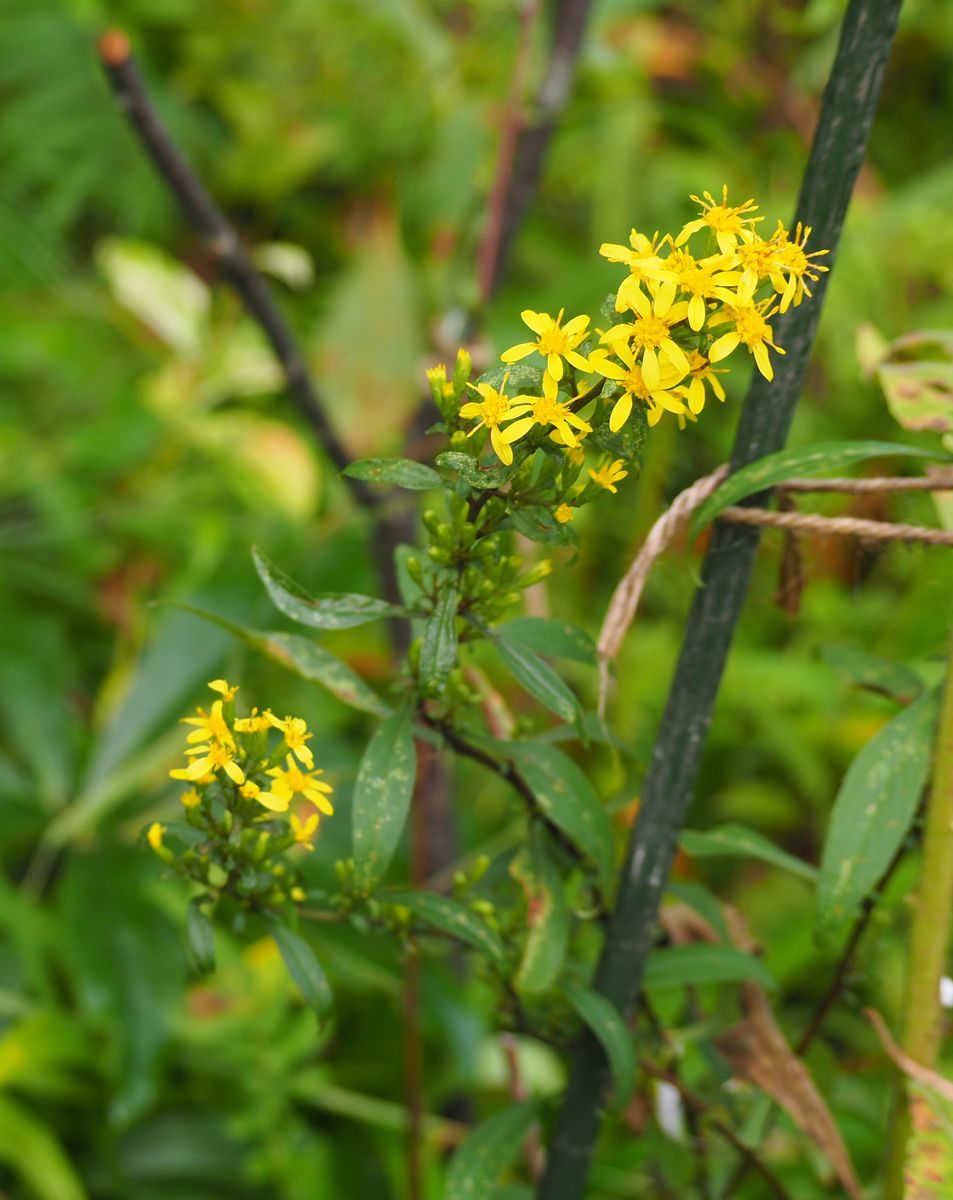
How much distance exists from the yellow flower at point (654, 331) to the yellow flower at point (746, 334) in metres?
0.01

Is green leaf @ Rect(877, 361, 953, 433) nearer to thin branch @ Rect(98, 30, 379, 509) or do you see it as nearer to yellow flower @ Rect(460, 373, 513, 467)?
yellow flower @ Rect(460, 373, 513, 467)

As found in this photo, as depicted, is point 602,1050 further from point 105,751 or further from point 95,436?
point 95,436

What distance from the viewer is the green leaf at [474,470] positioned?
1.35ft

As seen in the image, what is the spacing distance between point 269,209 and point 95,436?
0.55 metres

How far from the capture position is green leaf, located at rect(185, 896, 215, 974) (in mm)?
480

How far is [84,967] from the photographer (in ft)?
3.54

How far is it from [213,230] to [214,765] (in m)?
0.65

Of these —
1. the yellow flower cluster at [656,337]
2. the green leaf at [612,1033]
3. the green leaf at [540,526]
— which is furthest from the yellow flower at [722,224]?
the green leaf at [612,1033]

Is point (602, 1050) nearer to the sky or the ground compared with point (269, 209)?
nearer to the ground

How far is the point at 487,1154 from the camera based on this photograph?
1.94 feet

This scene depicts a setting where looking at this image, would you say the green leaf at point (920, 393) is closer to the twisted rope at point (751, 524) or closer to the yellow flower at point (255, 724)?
the twisted rope at point (751, 524)

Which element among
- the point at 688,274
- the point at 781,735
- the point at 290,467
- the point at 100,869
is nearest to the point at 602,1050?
the point at 688,274

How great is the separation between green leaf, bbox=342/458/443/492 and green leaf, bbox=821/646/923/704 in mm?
254

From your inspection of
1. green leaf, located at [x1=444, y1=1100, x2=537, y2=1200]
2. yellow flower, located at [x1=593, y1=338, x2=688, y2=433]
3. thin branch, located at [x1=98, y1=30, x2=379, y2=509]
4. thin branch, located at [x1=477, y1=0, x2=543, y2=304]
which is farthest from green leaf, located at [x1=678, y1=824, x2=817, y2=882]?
thin branch, located at [x1=477, y1=0, x2=543, y2=304]
